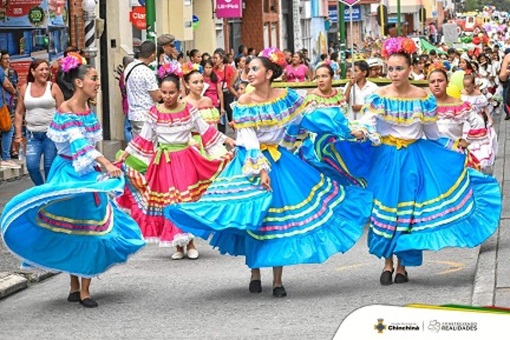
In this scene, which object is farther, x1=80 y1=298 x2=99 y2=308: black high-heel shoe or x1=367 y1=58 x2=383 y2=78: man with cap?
x1=367 y1=58 x2=383 y2=78: man with cap

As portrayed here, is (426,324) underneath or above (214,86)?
underneath

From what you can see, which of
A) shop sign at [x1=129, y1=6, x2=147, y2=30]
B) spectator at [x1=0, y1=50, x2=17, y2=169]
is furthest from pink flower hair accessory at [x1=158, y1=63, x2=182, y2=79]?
shop sign at [x1=129, y1=6, x2=147, y2=30]

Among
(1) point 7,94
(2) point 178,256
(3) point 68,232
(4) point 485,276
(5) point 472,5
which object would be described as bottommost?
(2) point 178,256

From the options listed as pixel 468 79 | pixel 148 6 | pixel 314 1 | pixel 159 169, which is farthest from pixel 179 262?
pixel 314 1

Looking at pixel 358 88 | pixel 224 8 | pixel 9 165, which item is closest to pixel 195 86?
pixel 358 88

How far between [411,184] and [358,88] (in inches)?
224

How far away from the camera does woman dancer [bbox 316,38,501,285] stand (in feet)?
29.4

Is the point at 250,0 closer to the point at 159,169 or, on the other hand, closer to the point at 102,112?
the point at 102,112

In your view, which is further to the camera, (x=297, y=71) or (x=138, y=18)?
(x=138, y=18)

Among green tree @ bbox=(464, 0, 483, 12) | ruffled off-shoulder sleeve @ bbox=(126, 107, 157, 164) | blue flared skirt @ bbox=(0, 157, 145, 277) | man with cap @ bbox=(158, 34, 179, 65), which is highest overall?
green tree @ bbox=(464, 0, 483, 12)

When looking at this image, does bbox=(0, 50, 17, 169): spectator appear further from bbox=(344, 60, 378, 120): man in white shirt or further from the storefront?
bbox=(344, 60, 378, 120): man in white shirt

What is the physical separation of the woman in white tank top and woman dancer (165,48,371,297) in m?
4.65

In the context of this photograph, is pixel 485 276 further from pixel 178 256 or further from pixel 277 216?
pixel 178 256

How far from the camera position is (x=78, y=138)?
28.6ft
